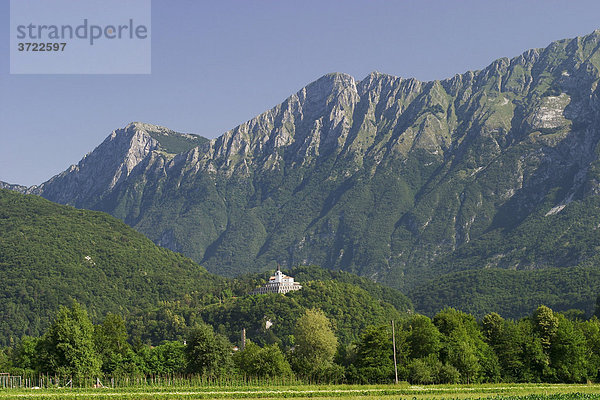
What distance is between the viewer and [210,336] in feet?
451

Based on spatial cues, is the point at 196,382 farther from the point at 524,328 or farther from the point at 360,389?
the point at 524,328

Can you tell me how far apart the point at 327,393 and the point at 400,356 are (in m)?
35.4

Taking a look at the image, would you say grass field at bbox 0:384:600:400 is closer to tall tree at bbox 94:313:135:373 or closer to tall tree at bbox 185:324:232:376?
tall tree at bbox 185:324:232:376

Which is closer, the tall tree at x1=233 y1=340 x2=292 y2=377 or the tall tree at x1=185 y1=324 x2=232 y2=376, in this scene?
the tall tree at x1=185 y1=324 x2=232 y2=376

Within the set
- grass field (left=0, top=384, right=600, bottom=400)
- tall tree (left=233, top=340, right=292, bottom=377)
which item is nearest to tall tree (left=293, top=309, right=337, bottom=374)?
tall tree (left=233, top=340, right=292, bottom=377)

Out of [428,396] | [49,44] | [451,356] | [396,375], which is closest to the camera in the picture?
[49,44]

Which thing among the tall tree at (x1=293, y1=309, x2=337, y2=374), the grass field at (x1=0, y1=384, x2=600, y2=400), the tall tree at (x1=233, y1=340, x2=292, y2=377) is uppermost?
the tall tree at (x1=293, y1=309, x2=337, y2=374)

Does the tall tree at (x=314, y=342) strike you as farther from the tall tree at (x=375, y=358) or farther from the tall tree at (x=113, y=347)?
the tall tree at (x=113, y=347)

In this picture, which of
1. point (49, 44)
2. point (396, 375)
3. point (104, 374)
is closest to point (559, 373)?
point (396, 375)

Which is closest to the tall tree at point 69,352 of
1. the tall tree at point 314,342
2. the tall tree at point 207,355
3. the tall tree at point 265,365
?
the tall tree at point 207,355

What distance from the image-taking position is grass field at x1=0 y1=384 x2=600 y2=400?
92.0 m

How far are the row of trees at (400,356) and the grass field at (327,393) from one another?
14.8 metres

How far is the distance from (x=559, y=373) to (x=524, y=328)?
451 inches

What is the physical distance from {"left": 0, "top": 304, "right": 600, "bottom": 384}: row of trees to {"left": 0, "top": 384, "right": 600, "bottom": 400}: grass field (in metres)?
14.8
